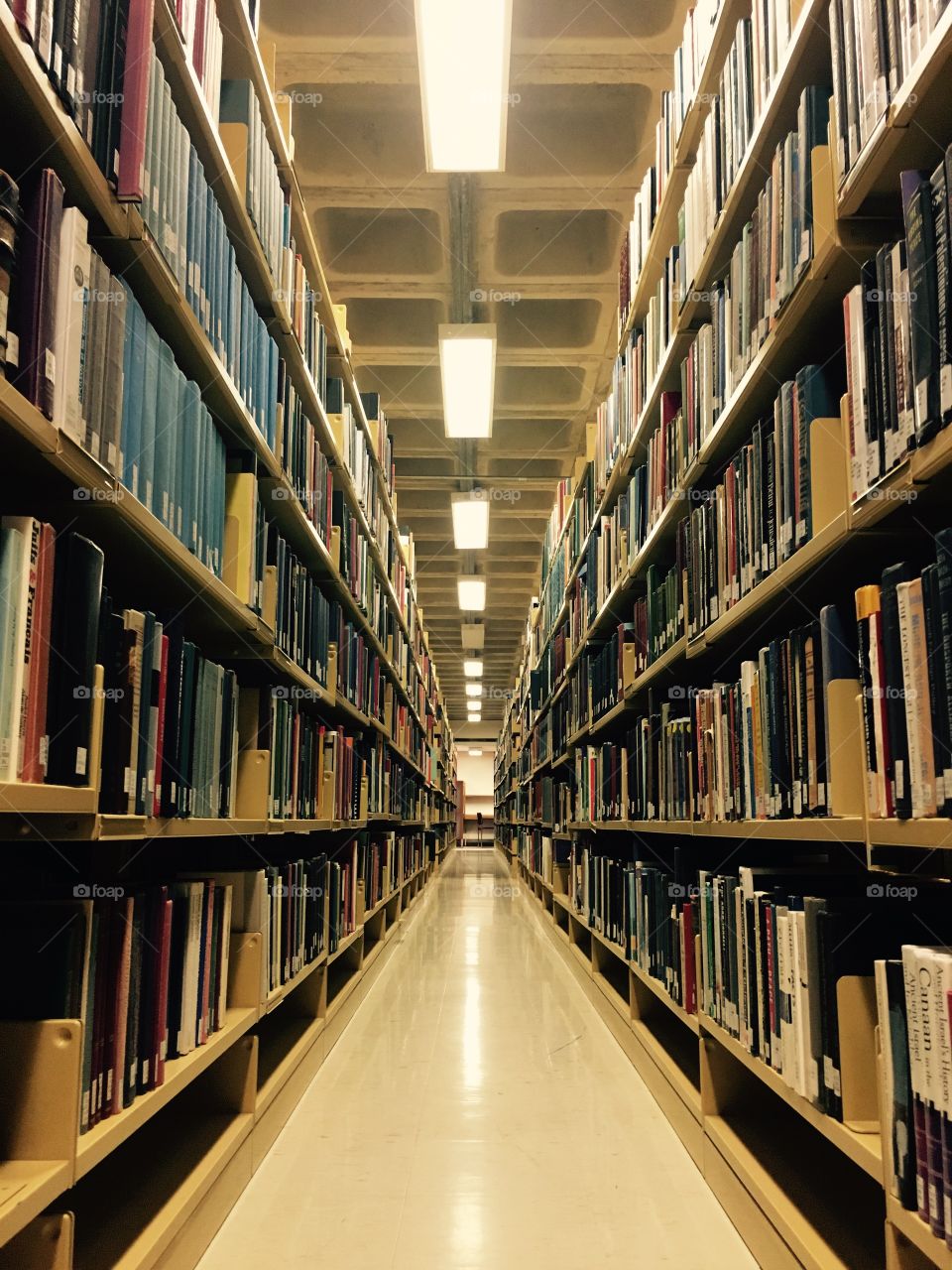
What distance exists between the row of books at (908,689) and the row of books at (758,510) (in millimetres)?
387

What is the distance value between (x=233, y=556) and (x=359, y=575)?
2.24 metres

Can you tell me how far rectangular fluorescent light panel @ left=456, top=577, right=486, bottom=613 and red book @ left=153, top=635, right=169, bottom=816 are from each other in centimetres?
780

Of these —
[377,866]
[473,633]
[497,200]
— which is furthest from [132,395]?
[473,633]

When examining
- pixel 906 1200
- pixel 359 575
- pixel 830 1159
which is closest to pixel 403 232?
pixel 359 575

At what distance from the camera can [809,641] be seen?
1.52 metres

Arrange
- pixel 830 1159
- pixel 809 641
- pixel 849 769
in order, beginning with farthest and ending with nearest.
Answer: pixel 830 1159 < pixel 809 641 < pixel 849 769

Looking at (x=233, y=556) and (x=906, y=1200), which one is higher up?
(x=233, y=556)

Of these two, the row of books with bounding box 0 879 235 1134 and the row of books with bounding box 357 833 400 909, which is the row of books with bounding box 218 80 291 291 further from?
the row of books with bounding box 357 833 400 909

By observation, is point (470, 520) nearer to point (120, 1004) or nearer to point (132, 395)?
point (132, 395)

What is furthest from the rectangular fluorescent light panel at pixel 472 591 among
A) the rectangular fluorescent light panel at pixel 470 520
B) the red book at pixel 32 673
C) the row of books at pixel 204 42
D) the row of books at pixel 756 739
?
the red book at pixel 32 673

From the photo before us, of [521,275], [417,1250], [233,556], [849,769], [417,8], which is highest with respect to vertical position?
[521,275]

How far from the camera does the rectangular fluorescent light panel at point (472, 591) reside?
30.7ft

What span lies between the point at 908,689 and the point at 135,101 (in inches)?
50.2

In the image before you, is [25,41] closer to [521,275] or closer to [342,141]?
[342,141]
